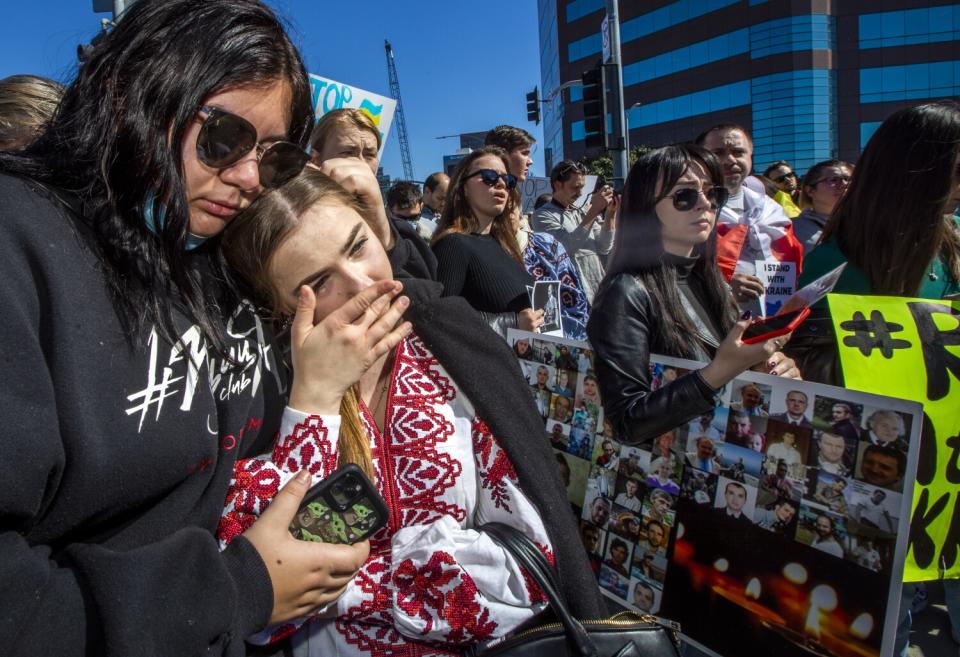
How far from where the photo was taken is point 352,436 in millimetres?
1451

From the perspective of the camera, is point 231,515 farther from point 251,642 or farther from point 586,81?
point 586,81

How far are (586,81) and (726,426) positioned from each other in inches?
352

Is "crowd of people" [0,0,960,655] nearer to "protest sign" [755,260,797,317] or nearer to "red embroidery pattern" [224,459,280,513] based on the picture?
"red embroidery pattern" [224,459,280,513]

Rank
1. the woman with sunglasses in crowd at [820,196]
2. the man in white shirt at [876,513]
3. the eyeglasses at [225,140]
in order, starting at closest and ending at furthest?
the eyeglasses at [225,140], the man in white shirt at [876,513], the woman with sunglasses in crowd at [820,196]

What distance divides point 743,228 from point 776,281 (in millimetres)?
409

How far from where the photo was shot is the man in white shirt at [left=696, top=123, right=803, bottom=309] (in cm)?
354

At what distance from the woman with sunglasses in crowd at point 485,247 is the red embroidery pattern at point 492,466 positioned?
6.50 ft

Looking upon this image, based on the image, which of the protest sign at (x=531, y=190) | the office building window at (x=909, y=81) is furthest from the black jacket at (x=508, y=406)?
the office building window at (x=909, y=81)

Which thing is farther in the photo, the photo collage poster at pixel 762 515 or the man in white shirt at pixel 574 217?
the man in white shirt at pixel 574 217

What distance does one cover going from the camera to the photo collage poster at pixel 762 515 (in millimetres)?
1584

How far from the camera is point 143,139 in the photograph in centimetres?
105

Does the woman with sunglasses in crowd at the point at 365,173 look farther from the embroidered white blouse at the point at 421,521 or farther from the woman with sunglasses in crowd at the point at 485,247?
the embroidered white blouse at the point at 421,521

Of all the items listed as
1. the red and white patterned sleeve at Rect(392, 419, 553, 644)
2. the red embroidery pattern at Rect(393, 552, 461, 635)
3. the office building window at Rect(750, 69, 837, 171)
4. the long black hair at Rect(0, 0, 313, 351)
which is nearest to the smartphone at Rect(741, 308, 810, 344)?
the red and white patterned sleeve at Rect(392, 419, 553, 644)

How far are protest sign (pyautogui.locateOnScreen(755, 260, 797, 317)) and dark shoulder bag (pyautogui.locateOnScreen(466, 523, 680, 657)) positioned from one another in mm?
2764
